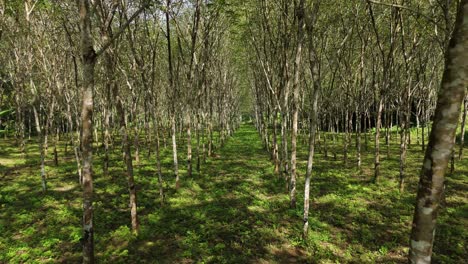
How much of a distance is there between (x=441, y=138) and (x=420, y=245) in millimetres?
1486

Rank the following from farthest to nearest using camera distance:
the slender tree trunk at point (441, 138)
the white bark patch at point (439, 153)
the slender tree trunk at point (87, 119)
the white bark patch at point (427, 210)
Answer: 1. the slender tree trunk at point (87, 119)
2. the white bark patch at point (427, 210)
3. the white bark patch at point (439, 153)
4. the slender tree trunk at point (441, 138)

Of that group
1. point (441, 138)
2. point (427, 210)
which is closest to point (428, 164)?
point (441, 138)

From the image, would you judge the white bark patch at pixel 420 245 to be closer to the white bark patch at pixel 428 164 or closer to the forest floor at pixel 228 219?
the white bark patch at pixel 428 164

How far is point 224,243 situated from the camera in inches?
402

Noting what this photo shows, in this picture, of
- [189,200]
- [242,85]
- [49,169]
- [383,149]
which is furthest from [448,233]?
[242,85]

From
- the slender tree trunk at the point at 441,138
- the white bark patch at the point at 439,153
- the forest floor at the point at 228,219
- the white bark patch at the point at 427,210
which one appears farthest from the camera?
the forest floor at the point at 228,219

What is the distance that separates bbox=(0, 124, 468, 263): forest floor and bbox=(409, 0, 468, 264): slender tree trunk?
6355 mm

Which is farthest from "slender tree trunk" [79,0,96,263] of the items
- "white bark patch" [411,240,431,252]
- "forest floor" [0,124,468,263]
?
"white bark patch" [411,240,431,252]

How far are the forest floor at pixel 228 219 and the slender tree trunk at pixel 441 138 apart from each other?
20.9ft

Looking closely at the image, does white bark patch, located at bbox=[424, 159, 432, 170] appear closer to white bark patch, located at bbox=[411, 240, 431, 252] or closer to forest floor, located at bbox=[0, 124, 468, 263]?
white bark patch, located at bbox=[411, 240, 431, 252]

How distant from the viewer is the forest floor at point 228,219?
376 inches

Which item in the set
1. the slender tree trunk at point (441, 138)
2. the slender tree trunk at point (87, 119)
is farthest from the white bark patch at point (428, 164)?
the slender tree trunk at point (87, 119)

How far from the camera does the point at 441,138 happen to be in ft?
11.2

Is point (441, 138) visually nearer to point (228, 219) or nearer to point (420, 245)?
point (420, 245)
